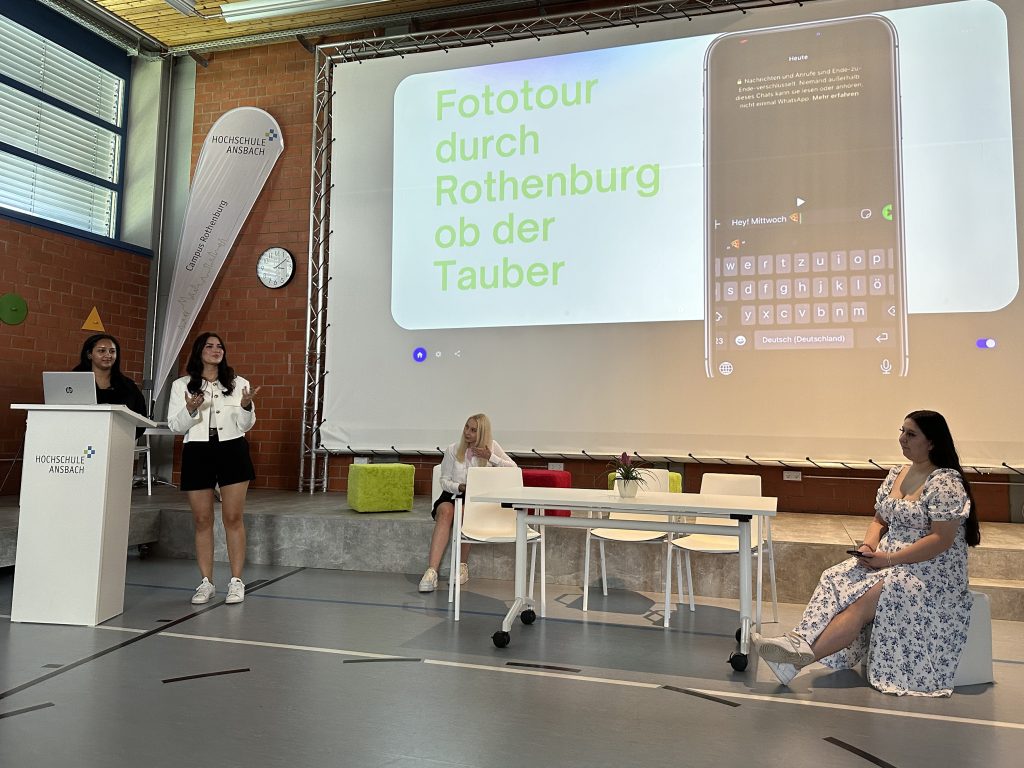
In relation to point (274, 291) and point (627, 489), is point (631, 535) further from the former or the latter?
point (274, 291)

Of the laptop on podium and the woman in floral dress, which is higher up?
Result: the laptop on podium

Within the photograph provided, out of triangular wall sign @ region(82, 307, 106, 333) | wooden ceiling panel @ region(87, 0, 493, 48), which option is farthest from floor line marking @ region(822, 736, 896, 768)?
triangular wall sign @ region(82, 307, 106, 333)

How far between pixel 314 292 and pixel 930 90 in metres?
5.11

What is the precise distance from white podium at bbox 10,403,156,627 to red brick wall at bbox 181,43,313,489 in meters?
3.41

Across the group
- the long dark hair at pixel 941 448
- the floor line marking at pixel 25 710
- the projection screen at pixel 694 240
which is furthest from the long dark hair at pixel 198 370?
the long dark hair at pixel 941 448

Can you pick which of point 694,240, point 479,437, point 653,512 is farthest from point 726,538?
point 694,240

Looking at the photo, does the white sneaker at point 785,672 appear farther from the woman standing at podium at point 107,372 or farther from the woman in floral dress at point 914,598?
the woman standing at podium at point 107,372

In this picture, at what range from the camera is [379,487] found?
18.2ft

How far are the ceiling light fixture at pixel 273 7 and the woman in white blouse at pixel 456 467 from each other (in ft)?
12.0

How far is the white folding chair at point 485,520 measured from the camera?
4.04 meters

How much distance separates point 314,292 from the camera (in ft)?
23.1

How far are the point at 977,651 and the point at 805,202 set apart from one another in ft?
11.3

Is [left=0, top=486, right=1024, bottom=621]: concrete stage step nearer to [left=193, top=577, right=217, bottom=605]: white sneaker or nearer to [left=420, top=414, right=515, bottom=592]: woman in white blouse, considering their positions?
[left=420, top=414, right=515, bottom=592]: woman in white blouse

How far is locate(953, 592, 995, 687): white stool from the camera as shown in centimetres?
305
